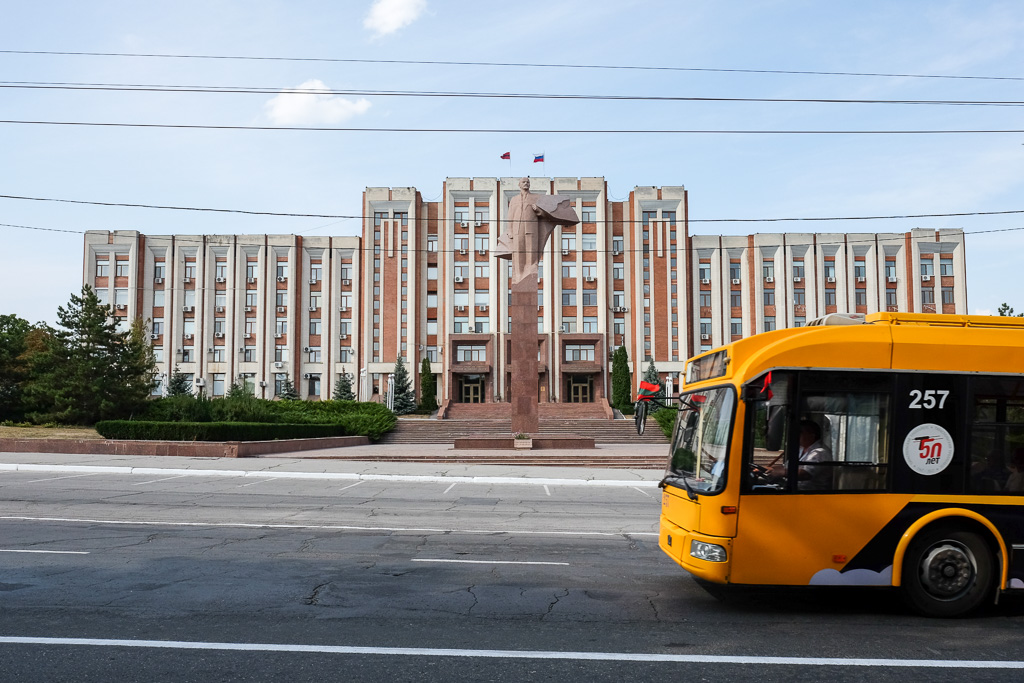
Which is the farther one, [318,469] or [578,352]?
[578,352]

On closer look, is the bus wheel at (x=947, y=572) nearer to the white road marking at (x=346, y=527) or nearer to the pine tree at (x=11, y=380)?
the white road marking at (x=346, y=527)

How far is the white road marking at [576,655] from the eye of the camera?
536 cm

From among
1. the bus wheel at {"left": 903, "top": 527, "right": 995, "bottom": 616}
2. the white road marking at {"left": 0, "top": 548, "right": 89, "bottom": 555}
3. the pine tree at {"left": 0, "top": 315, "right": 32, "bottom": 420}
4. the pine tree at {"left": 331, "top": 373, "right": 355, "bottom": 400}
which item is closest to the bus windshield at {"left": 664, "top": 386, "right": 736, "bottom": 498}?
the bus wheel at {"left": 903, "top": 527, "right": 995, "bottom": 616}

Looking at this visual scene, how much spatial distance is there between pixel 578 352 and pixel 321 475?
47.9m

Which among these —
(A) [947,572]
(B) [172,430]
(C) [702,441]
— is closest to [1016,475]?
(A) [947,572]

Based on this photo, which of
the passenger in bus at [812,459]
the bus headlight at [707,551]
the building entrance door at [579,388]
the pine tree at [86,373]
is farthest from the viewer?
the building entrance door at [579,388]

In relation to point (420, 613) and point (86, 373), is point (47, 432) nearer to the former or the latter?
point (86, 373)

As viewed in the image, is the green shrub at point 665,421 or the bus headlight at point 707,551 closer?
the bus headlight at point 707,551

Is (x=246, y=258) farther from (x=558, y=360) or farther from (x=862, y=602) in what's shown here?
(x=862, y=602)

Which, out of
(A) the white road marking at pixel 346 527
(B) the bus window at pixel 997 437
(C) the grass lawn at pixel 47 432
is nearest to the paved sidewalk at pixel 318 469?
(C) the grass lawn at pixel 47 432

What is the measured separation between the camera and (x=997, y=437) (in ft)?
22.8

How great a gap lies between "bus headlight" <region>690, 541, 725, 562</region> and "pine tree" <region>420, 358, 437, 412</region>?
59743mm

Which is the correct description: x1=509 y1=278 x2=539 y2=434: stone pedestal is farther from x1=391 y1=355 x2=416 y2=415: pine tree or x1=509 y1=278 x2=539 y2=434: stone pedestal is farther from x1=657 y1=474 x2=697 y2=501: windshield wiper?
x1=391 y1=355 x2=416 y2=415: pine tree

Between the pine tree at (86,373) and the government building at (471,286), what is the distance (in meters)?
33.8
